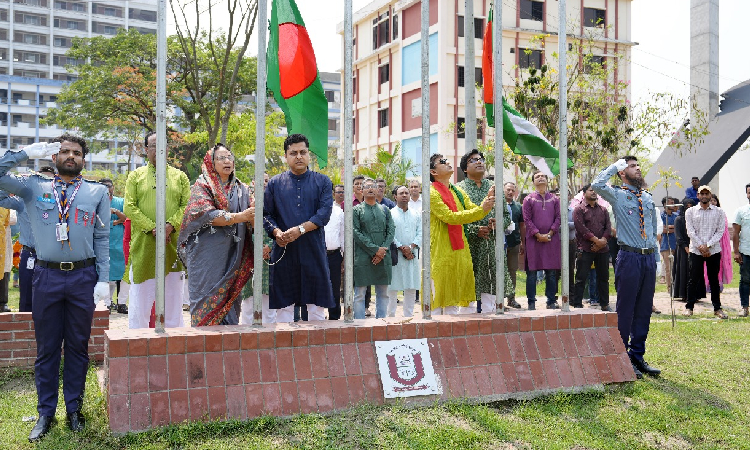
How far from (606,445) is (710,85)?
70.1 ft

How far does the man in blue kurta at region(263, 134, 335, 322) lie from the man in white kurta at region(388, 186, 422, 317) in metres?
3.50

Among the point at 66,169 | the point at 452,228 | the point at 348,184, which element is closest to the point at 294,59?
the point at 348,184

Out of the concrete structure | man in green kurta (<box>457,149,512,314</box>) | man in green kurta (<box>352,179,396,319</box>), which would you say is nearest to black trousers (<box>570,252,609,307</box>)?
man in green kurta (<box>352,179,396,319</box>)

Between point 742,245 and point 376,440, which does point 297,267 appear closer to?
point 376,440

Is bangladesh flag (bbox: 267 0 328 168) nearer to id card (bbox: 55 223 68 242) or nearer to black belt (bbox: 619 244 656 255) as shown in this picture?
id card (bbox: 55 223 68 242)

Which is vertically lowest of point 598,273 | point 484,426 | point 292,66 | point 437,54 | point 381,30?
point 484,426

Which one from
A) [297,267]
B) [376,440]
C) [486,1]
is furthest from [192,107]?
[376,440]

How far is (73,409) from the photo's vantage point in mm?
4566

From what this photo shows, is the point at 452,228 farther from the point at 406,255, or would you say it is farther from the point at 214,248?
the point at 406,255

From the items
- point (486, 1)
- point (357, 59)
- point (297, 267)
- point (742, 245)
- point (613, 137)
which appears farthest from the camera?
point (357, 59)

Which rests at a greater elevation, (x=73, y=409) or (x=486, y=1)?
(x=486, y=1)

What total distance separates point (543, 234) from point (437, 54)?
25.1 metres

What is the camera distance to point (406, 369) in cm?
500

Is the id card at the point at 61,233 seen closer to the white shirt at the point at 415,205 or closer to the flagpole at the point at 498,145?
the flagpole at the point at 498,145
